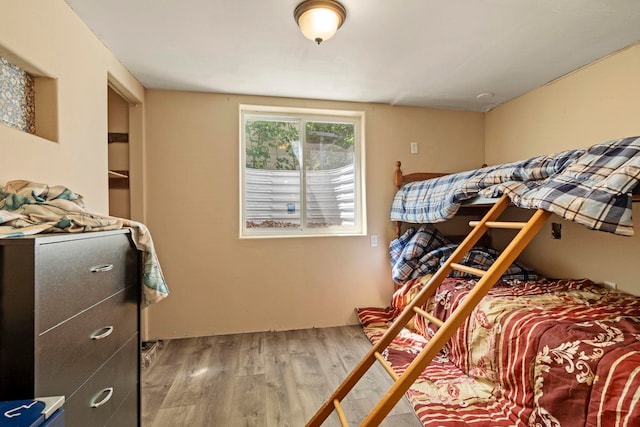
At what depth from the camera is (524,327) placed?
1.59 m

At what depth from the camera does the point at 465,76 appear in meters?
2.42

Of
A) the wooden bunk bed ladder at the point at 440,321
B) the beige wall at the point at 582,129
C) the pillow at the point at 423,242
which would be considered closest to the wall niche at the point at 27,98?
the wooden bunk bed ladder at the point at 440,321

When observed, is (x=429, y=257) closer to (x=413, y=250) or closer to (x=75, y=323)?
(x=413, y=250)

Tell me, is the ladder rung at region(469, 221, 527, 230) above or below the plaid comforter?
below

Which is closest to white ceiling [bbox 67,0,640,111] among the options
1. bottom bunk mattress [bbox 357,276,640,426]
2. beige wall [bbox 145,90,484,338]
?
beige wall [bbox 145,90,484,338]

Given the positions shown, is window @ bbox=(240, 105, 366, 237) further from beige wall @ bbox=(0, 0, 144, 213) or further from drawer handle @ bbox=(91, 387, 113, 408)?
drawer handle @ bbox=(91, 387, 113, 408)

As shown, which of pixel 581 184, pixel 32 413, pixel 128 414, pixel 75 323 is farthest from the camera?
pixel 128 414

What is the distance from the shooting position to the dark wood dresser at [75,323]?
794 millimetres

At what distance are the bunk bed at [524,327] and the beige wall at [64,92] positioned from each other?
1.72m

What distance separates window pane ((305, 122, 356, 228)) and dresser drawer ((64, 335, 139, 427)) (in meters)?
1.91

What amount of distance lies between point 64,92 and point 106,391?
1.46m

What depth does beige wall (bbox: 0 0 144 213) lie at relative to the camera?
122 centimetres

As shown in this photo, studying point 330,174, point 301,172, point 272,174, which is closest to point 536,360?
point 330,174

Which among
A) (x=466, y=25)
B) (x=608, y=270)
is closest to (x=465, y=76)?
(x=466, y=25)
